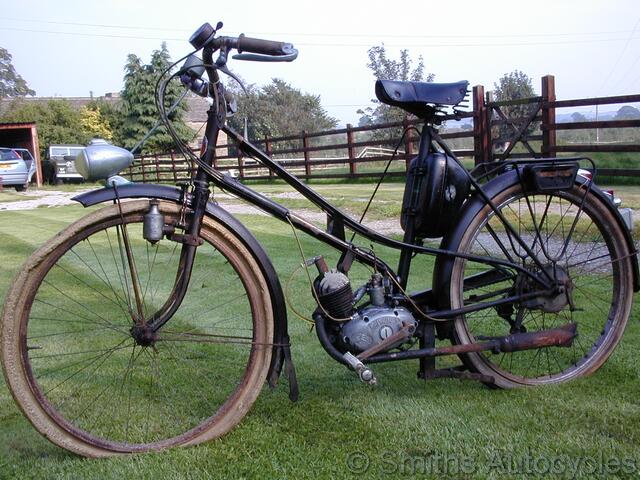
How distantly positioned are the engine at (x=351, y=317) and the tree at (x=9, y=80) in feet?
271

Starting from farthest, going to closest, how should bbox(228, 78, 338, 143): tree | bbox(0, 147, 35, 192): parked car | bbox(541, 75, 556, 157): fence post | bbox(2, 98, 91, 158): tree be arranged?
bbox(228, 78, 338, 143): tree < bbox(2, 98, 91, 158): tree < bbox(0, 147, 35, 192): parked car < bbox(541, 75, 556, 157): fence post

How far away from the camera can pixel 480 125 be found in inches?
530

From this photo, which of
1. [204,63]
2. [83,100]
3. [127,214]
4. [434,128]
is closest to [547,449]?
[434,128]

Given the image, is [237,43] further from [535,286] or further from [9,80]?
[9,80]

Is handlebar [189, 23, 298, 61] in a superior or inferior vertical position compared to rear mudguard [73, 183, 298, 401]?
superior

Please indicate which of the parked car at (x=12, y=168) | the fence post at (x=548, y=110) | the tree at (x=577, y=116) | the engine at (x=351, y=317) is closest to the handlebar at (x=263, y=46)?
the engine at (x=351, y=317)

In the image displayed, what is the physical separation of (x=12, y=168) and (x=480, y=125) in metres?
20.3

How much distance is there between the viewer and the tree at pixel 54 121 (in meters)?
41.1

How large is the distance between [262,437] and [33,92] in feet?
288

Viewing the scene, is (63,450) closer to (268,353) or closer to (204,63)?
(268,353)

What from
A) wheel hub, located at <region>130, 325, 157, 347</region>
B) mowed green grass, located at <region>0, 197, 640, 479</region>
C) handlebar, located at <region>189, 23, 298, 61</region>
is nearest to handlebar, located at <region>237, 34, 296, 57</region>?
handlebar, located at <region>189, 23, 298, 61</region>

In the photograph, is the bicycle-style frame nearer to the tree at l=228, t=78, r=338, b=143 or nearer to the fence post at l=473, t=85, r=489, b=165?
the fence post at l=473, t=85, r=489, b=165

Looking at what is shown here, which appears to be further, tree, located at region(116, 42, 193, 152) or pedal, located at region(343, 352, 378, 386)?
tree, located at region(116, 42, 193, 152)

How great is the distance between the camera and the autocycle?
2566 millimetres
